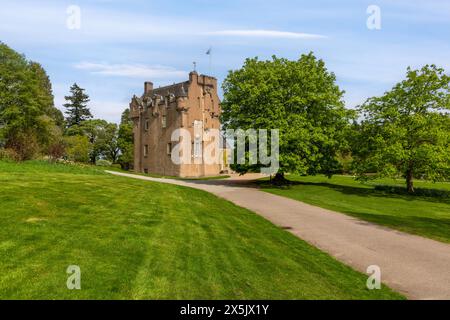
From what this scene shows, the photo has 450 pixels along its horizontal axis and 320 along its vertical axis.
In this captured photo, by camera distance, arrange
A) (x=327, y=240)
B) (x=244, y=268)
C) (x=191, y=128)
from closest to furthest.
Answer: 1. (x=244, y=268)
2. (x=327, y=240)
3. (x=191, y=128)

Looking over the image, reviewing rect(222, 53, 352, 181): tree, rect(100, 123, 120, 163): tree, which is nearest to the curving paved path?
rect(222, 53, 352, 181): tree

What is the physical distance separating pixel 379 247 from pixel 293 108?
23164mm

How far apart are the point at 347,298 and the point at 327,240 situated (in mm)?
5726

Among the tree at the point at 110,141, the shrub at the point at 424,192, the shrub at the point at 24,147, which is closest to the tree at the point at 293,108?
the shrub at the point at 424,192

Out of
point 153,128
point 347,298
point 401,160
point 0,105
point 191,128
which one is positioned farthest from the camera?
point 153,128

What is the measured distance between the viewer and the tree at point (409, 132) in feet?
98.3

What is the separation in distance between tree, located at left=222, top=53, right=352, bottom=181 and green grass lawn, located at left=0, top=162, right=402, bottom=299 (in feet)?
61.2

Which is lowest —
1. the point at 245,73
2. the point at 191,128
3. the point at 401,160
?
the point at 401,160

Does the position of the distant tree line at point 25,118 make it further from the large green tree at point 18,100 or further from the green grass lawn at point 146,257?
the green grass lawn at point 146,257

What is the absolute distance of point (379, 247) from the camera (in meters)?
11.7

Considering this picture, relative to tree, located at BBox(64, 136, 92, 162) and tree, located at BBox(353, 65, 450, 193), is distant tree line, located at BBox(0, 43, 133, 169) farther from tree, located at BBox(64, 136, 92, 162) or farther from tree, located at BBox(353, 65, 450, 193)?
tree, located at BBox(353, 65, 450, 193)
